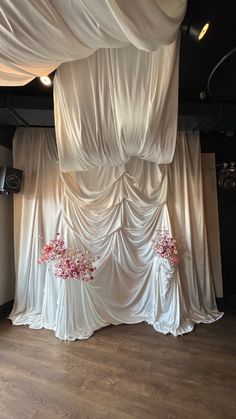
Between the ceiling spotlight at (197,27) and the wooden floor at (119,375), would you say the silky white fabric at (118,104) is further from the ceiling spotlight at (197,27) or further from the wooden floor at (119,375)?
the wooden floor at (119,375)

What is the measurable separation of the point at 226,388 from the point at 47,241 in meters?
2.65

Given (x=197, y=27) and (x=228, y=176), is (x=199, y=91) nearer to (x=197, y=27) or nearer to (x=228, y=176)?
(x=197, y=27)

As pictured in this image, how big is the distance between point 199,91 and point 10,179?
2.71 meters

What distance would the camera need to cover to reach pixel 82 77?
175 cm

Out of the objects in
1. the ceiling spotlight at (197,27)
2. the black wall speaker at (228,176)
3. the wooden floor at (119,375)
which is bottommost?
the wooden floor at (119,375)

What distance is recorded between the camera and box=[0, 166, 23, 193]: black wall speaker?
3.14m

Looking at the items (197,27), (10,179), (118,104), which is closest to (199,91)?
(197,27)

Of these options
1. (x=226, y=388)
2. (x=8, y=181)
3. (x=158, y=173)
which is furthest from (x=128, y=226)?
(x=226, y=388)

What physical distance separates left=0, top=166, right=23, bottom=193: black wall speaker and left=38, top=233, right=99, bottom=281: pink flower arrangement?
979 mm

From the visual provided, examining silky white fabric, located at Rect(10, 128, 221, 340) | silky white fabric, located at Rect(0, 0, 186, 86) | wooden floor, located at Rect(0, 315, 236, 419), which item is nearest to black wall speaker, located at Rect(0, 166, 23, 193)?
silky white fabric, located at Rect(10, 128, 221, 340)

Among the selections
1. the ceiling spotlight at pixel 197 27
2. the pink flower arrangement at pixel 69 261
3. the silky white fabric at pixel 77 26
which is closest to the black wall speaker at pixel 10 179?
the pink flower arrangement at pixel 69 261

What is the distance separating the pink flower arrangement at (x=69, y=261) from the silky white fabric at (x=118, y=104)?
52.1 inches

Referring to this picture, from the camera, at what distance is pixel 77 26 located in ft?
3.54

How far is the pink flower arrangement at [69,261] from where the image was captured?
110 inches
